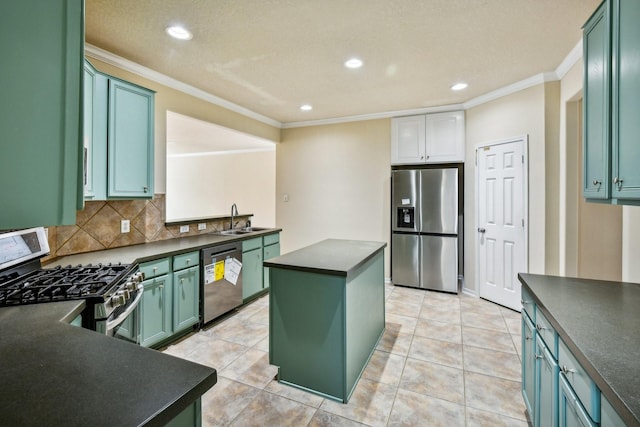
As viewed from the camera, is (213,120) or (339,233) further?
(339,233)

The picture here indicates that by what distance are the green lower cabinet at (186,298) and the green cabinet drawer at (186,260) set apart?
1.5 inches

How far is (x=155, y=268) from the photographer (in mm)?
2482

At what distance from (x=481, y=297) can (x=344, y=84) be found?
3.22 m

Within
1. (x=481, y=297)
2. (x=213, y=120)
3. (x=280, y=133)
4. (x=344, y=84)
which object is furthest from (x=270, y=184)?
(x=481, y=297)

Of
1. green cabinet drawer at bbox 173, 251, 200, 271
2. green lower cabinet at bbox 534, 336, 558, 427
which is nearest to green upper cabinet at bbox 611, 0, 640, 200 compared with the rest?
green lower cabinet at bbox 534, 336, 558, 427

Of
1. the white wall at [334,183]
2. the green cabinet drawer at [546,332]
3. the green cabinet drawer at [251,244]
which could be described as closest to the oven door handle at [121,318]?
the green cabinet drawer at [251,244]

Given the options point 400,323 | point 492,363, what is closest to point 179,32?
point 400,323

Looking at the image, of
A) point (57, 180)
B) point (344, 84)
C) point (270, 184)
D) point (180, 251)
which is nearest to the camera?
point (57, 180)

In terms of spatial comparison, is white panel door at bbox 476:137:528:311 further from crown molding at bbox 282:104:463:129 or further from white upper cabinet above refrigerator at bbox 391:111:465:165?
crown molding at bbox 282:104:463:129

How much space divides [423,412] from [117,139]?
10.1 feet

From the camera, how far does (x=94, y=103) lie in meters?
2.31

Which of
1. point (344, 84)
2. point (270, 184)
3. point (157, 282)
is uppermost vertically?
point (344, 84)

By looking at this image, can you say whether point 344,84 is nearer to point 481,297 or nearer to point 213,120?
point 213,120

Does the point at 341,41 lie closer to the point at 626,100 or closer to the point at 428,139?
the point at 626,100
